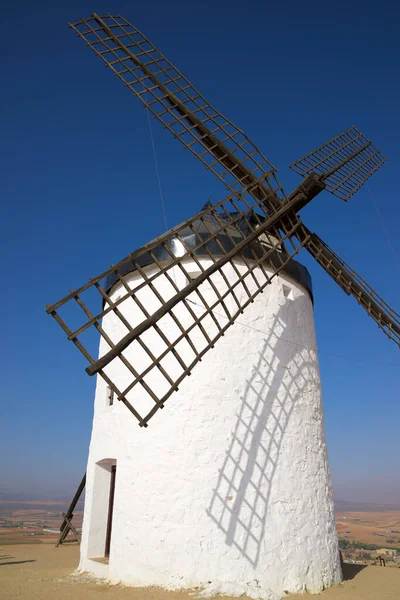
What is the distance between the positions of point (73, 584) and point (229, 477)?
2.56 m

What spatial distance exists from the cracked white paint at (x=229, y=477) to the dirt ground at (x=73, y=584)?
0.76 feet

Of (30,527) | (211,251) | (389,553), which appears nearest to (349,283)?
(211,251)

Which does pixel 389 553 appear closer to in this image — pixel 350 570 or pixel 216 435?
pixel 350 570

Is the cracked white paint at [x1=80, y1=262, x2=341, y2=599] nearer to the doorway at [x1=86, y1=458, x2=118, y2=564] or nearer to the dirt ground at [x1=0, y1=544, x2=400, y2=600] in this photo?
the doorway at [x1=86, y1=458, x2=118, y2=564]

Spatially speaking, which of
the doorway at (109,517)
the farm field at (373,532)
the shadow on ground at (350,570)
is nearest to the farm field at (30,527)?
the doorway at (109,517)

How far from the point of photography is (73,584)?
5.89 metres

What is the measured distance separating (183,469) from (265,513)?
4.23 ft

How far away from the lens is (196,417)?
20.1 ft

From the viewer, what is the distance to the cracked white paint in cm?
560

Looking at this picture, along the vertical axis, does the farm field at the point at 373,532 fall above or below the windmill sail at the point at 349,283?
below

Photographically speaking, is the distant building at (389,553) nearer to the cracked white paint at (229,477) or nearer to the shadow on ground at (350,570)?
the shadow on ground at (350,570)

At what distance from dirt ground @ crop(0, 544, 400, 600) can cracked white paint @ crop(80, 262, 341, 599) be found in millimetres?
232

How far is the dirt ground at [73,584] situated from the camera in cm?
526

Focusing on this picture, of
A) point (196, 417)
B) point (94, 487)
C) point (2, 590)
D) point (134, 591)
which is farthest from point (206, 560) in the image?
point (2, 590)
